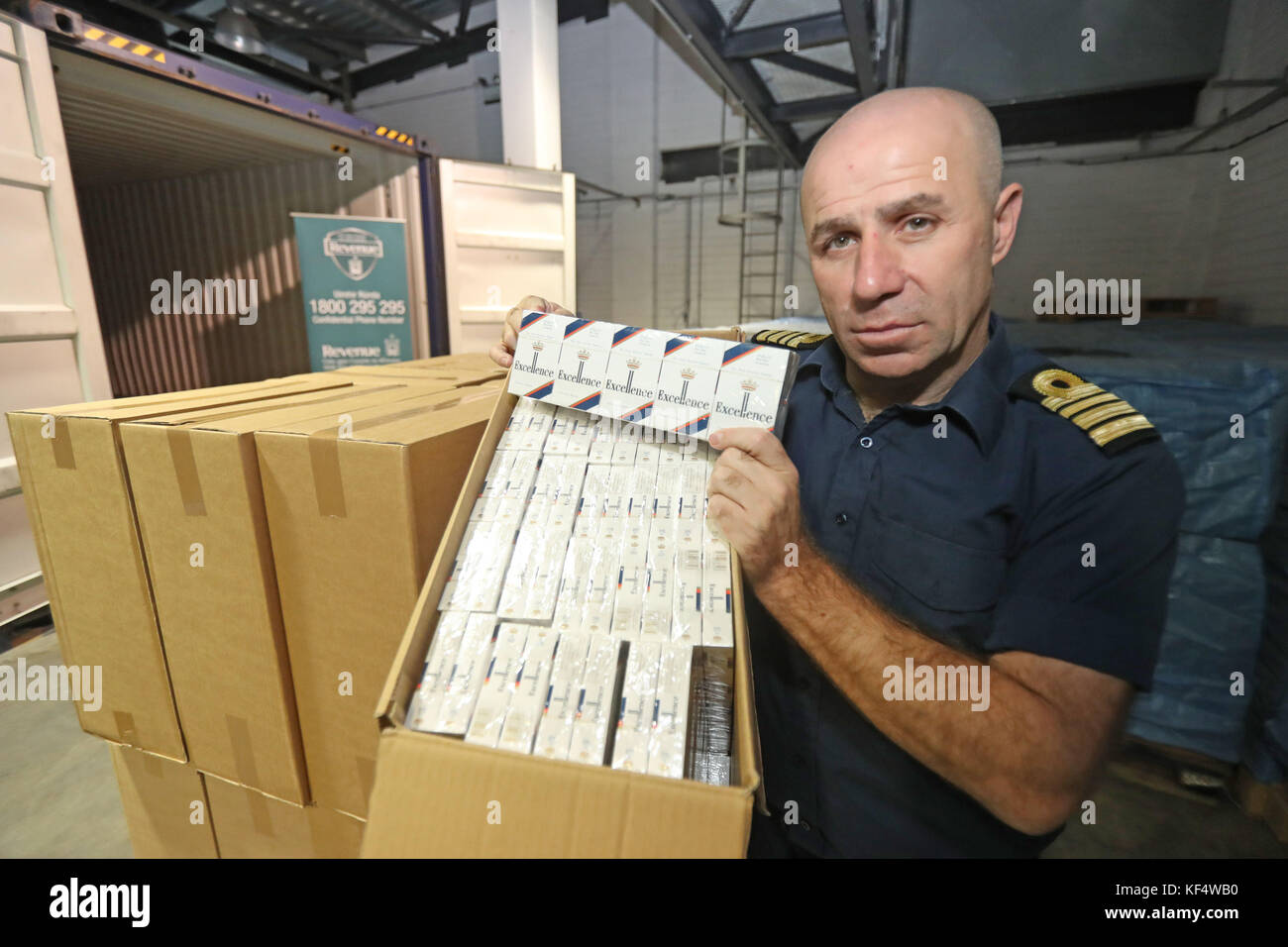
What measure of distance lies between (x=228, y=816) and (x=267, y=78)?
1306 centimetres

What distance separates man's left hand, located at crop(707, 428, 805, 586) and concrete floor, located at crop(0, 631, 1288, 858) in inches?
93.9

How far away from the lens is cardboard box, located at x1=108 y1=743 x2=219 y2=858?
167 centimetres

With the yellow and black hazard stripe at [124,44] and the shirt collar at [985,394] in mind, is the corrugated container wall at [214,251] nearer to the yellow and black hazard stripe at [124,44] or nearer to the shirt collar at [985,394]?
the yellow and black hazard stripe at [124,44]

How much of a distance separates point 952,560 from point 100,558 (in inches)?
82.6

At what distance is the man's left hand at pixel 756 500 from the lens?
108cm

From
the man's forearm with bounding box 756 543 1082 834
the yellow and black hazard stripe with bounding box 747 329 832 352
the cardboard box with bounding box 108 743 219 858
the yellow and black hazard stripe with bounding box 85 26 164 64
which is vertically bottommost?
the cardboard box with bounding box 108 743 219 858

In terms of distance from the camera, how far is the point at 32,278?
121 inches

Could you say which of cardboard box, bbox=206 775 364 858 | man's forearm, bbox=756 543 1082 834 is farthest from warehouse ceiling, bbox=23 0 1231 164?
cardboard box, bbox=206 775 364 858

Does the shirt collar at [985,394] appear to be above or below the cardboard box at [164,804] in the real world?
above

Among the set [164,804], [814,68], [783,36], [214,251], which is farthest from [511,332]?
[214,251]

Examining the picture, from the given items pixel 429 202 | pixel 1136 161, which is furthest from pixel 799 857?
pixel 1136 161

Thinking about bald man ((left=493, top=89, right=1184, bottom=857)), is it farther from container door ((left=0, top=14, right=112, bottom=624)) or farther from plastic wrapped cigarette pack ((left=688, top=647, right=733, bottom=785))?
container door ((left=0, top=14, right=112, bottom=624))

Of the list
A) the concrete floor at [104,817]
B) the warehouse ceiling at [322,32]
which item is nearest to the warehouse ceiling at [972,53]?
the warehouse ceiling at [322,32]

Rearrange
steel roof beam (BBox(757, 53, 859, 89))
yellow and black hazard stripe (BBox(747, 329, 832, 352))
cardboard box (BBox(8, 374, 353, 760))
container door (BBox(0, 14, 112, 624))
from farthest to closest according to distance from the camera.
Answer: steel roof beam (BBox(757, 53, 859, 89)) → container door (BBox(0, 14, 112, 624)) → yellow and black hazard stripe (BBox(747, 329, 832, 352)) → cardboard box (BBox(8, 374, 353, 760))
